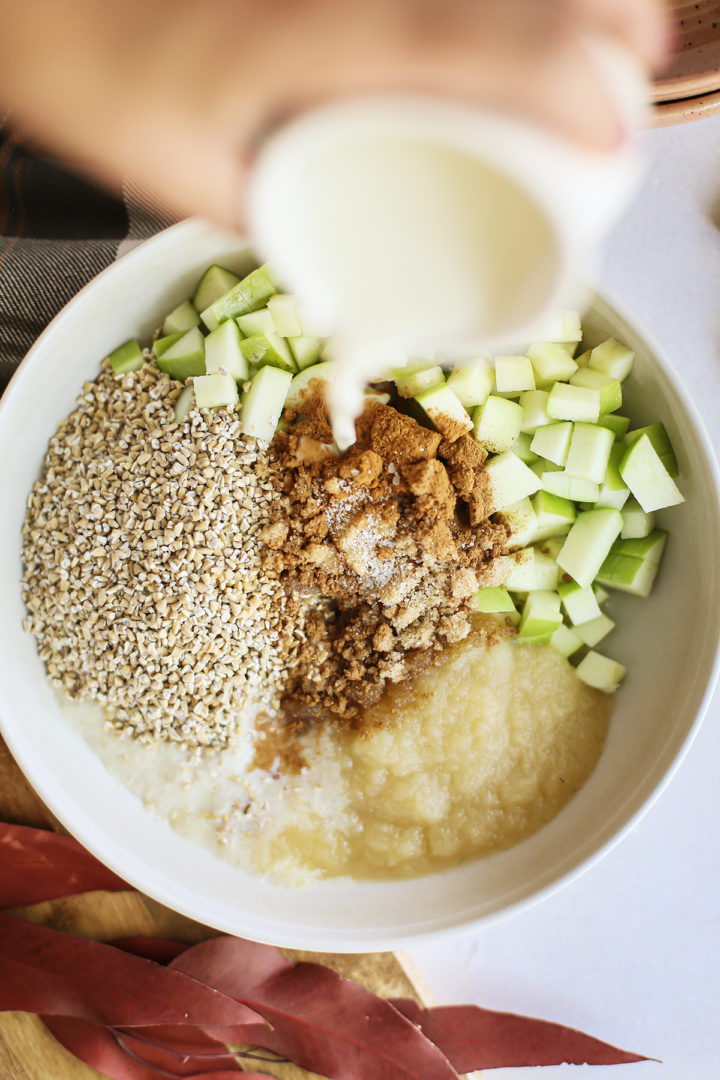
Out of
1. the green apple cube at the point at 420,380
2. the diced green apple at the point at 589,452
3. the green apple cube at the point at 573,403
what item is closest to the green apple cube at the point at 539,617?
the diced green apple at the point at 589,452

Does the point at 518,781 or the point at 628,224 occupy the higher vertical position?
the point at 628,224

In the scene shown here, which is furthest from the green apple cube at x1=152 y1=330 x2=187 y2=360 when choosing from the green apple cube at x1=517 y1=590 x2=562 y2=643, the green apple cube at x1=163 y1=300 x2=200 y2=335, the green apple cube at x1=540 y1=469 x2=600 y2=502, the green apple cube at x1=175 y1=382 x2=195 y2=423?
the green apple cube at x1=517 y1=590 x2=562 y2=643

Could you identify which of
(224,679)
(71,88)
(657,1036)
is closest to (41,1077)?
(224,679)

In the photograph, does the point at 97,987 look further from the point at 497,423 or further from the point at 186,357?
the point at 497,423

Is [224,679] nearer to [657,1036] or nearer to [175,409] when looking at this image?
[175,409]

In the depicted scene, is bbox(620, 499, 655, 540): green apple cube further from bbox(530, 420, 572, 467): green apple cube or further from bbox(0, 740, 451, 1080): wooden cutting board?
bbox(0, 740, 451, 1080): wooden cutting board
